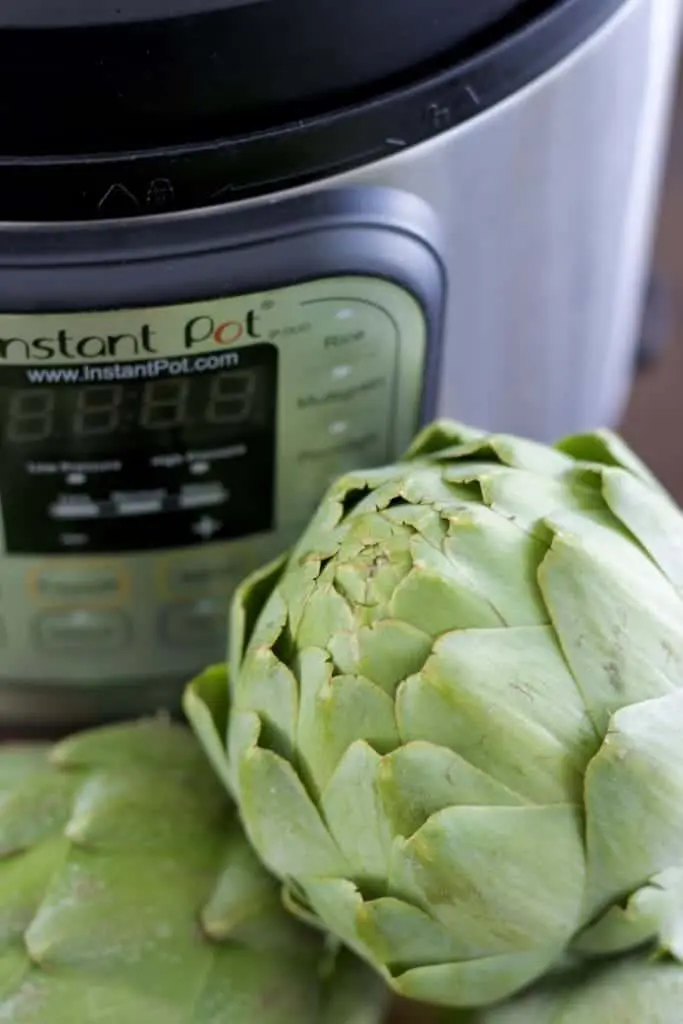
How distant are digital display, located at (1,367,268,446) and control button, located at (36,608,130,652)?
100 mm

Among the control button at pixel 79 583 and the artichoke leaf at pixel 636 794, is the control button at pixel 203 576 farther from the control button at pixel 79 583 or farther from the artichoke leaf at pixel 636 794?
the artichoke leaf at pixel 636 794

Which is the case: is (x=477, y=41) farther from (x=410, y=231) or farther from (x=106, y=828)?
(x=106, y=828)

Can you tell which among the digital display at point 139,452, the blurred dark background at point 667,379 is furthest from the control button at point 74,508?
the blurred dark background at point 667,379

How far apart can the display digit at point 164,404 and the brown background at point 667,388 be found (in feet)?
1.26

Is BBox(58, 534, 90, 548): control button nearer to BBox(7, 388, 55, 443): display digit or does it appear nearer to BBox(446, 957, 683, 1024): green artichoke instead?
BBox(7, 388, 55, 443): display digit

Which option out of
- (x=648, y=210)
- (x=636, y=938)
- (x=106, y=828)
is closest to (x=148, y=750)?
(x=106, y=828)

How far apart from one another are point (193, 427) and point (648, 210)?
25 centimetres

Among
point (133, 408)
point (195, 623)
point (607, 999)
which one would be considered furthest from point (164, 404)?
point (607, 999)

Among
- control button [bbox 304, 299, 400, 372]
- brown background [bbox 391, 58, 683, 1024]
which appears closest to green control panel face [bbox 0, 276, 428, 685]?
control button [bbox 304, 299, 400, 372]

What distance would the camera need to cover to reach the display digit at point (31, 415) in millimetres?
601

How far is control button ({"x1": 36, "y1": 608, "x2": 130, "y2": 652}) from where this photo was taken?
69 cm

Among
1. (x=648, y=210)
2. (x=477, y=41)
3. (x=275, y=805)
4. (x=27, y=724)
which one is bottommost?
(x=27, y=724)

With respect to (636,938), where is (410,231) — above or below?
above

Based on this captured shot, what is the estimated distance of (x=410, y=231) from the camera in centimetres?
59
